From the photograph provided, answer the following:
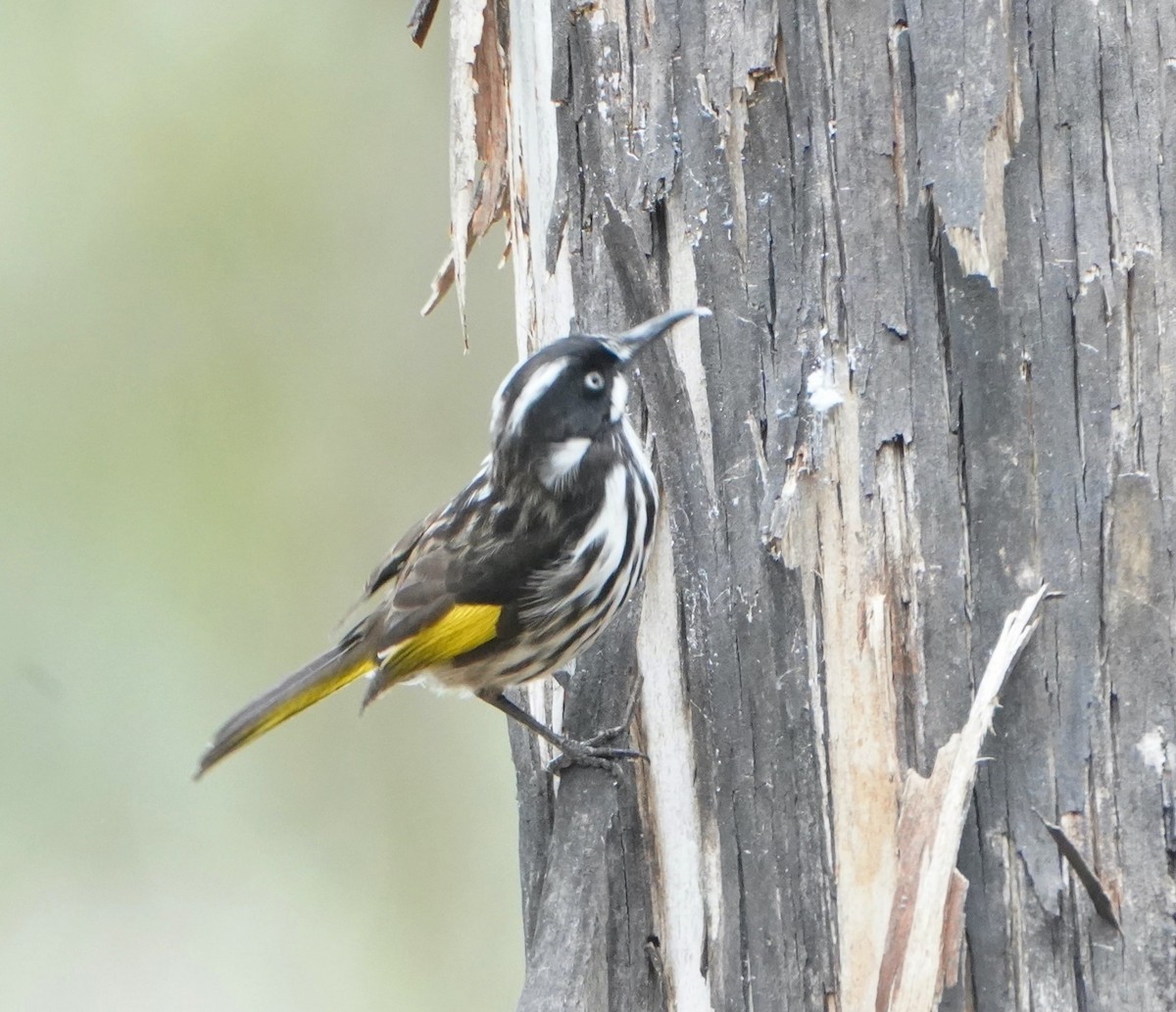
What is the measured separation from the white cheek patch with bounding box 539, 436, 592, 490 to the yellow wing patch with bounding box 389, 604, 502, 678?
1.09ft

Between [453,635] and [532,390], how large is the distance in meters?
0.70

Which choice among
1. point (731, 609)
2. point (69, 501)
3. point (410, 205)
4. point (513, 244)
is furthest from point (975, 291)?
point (69, 501)

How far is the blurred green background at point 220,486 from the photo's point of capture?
7.43m

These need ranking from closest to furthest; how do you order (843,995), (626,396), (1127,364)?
1. (1127,364)
2. (843,995)
3. (626,396)

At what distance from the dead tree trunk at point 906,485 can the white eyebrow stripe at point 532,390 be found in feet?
1.15

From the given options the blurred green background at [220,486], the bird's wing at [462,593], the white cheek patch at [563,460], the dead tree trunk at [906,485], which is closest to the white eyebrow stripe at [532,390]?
the white cheek patch at [563,460]

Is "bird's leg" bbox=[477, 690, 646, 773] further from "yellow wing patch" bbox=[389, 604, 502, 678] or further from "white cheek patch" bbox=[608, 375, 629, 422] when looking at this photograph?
"white cheek patch" bbox=[608, 375, 629, 422]

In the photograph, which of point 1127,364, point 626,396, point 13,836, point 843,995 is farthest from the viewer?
point 13,836

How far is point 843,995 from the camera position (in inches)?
98.3

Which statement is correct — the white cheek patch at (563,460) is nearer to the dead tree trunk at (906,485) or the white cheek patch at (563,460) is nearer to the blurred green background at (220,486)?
the dead tree trunk at (906,485)

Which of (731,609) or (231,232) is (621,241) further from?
(231,232)

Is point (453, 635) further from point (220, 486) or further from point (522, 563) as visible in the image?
point (220, 486)

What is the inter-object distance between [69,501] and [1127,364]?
6.29 metres

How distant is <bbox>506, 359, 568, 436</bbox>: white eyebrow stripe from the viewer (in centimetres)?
318
